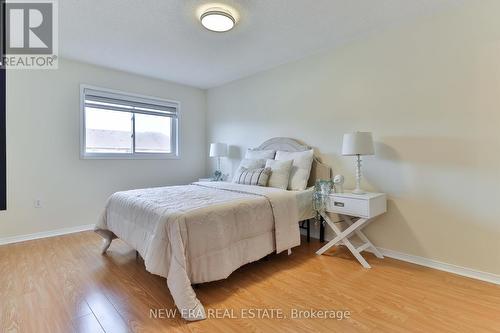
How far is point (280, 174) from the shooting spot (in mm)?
3217

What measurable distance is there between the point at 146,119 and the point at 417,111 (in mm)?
4046

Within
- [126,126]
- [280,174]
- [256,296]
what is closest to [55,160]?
[126,126]

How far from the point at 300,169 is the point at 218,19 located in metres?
1.92

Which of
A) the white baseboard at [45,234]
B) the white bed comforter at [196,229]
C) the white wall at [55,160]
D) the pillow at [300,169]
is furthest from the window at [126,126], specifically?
the pillow at [300,169]

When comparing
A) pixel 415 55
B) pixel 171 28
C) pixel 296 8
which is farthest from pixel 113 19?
pixel 415 55

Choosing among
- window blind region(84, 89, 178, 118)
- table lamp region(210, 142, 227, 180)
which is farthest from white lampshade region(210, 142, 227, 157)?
window blind region(84, 89, 178, 118)

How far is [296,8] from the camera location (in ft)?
7.73

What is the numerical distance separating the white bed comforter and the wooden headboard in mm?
668

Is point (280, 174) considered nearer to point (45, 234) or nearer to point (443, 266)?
point (443, 266)

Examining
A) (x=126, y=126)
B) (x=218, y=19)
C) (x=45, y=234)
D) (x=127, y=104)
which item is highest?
(x=218, y=19)

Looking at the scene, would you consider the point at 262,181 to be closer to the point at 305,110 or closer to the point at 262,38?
the point at 305,110

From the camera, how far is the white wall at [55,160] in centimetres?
321

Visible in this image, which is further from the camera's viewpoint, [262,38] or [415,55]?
[262,38]

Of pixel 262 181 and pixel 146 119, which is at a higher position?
pixel 146 119
